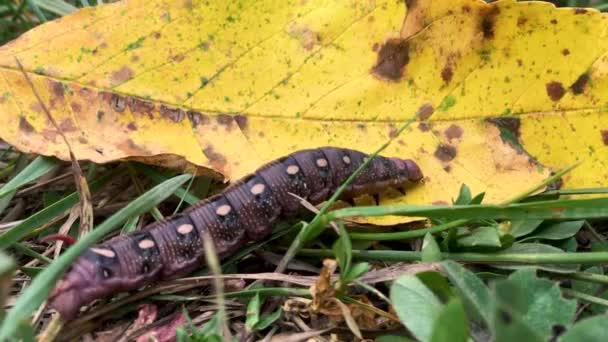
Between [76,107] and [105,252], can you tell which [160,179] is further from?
[105,252]

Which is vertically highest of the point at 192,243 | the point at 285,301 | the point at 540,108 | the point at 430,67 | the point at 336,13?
the point at 336,13

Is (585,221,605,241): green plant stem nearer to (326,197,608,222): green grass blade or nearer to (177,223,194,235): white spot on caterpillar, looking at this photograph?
(326,197,608,222): green grass blade

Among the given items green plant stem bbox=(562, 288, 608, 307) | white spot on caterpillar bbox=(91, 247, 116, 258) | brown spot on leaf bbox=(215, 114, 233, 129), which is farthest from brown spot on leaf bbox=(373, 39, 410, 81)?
white spot on caterpillar bbox=(91, 247, 116, 258)

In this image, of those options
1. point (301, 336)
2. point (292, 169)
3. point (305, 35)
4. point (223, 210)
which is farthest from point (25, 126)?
point (301, 336)

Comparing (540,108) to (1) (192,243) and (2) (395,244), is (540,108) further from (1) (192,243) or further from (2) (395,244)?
(1) (192,243)

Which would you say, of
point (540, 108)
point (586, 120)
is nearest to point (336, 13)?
point (540, 108)

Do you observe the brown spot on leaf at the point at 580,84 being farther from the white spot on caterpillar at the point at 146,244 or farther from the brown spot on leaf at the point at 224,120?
the white spot on caterpillar at the point at 146,244
